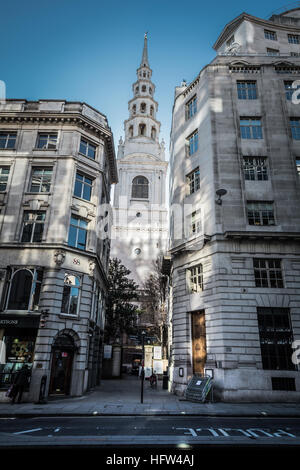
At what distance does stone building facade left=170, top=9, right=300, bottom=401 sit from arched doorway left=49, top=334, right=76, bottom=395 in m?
7.29

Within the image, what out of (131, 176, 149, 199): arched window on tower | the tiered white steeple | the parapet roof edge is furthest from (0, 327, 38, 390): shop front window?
the tiered white steeple

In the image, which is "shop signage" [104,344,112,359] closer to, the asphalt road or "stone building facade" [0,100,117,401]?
"stone building facade" [0,100,117,401]

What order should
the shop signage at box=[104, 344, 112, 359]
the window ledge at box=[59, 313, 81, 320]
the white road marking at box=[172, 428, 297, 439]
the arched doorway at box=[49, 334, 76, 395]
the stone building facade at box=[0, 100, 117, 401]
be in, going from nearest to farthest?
1. the white road marking at box=[172, 428, 297, 439]
2. the stone building facade at box=[0, 100, 117, 401]
3. the arched doorway at box=[49, 334, 76, 395]
4. the window ledge at box=[59, 313, 81, 320]
5. the shop signage at box=[104, 344, 112, 359]

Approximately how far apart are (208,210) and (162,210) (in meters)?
42.4

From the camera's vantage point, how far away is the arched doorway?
60.4 feet

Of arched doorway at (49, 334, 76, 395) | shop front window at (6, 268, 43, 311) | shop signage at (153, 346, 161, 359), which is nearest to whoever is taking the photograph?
arched doorway at (49, 334, 76, 395)

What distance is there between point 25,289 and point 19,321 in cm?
204

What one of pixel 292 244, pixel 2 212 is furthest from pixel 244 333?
pixel 2 212

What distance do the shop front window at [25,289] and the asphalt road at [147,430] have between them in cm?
784

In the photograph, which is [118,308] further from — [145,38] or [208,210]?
[145,38]

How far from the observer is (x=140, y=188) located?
6594 cm

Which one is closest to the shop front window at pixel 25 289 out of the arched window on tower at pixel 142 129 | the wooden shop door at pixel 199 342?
the wooden shop door at pixel 199 342
